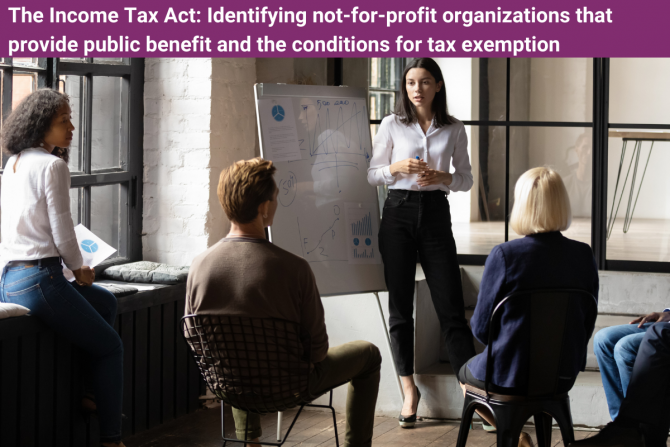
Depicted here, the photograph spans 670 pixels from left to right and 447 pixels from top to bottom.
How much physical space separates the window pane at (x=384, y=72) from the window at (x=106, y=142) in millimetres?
1461

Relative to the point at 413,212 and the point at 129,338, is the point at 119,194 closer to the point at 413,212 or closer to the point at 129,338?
the point at 129,338

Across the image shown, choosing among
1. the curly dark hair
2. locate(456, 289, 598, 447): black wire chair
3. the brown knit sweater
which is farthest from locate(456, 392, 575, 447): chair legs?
the curly dark hair

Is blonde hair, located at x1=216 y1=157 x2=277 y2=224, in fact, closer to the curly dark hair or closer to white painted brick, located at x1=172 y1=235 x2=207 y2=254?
the curly dark hair

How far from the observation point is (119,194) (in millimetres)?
3818

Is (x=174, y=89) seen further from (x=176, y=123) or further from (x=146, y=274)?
(x=146, y=274)

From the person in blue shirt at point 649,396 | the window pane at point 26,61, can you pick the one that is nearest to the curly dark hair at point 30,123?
the window pane at point 26,61

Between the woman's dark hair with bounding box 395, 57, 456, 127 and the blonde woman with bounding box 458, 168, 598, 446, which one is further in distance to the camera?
the woman's dark hair with bounding box 395, 57, 456, 127

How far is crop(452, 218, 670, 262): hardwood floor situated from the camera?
168 inches

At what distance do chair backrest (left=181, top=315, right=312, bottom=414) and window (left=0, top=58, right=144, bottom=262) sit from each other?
5.19 ft

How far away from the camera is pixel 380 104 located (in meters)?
4.62

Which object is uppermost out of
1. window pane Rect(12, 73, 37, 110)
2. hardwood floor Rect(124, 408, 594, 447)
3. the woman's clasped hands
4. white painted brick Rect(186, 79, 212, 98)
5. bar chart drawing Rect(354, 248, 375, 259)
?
white painted brick Rect(186, 79, 212, 98)

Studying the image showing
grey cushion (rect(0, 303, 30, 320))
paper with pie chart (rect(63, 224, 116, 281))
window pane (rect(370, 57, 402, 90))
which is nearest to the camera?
grey cushion (rect(0, 303, 30, 320))

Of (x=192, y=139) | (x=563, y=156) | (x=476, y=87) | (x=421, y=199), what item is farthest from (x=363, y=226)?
(x=563, y=156)


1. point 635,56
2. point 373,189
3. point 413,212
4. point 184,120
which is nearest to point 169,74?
point 184,120
